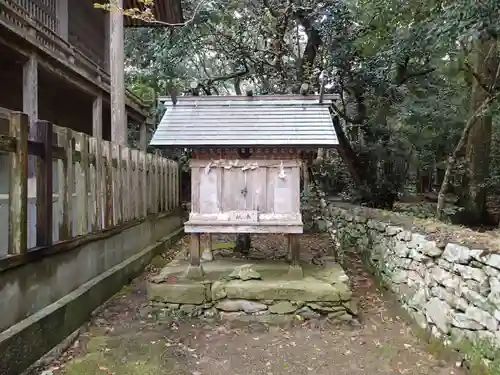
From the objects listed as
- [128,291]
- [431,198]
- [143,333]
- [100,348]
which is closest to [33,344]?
[100,348]

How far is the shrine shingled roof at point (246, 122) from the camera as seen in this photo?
6652 millimetres

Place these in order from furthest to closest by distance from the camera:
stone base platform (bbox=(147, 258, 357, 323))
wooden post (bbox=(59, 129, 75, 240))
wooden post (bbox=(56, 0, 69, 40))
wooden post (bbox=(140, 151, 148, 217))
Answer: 1. wooden post (bbox=(56, 0, 69, 40))
2. wooden post (bbox=(140, 151, 148, 217))
3. stone base platform (bbox=(147, 258, 357, 323))
4. wooden post (bbox=(59, 129, 75, 240))

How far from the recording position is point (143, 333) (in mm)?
5758

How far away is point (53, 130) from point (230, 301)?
338 centimetres

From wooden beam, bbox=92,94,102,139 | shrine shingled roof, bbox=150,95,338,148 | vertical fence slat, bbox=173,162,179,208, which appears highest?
wooden beam, bbox=92,94,102,139

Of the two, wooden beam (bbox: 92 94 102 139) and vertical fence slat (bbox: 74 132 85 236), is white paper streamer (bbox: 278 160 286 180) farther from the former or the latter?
wooden beam (bbox: 92 94 102 139)

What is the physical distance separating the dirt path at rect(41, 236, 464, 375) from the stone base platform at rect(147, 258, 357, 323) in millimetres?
220

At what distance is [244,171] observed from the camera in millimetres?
6965

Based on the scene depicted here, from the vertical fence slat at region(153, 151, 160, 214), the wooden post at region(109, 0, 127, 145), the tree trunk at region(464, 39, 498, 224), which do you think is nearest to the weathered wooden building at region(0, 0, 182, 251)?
the wooden post at region(109, 0, 127, 145)

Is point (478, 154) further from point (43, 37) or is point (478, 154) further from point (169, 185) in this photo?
point (43, 37)

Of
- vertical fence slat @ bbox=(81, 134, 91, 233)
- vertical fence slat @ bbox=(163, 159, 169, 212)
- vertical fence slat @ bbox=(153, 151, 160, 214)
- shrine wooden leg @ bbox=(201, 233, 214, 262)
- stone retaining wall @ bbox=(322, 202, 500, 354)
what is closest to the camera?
stone retaining wall @ bbox=(322, 202, 500, 354)

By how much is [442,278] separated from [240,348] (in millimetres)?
2566

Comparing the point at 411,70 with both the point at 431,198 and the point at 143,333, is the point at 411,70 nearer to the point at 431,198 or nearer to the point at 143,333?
the point at 431,198

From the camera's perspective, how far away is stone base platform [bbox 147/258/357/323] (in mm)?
6316
